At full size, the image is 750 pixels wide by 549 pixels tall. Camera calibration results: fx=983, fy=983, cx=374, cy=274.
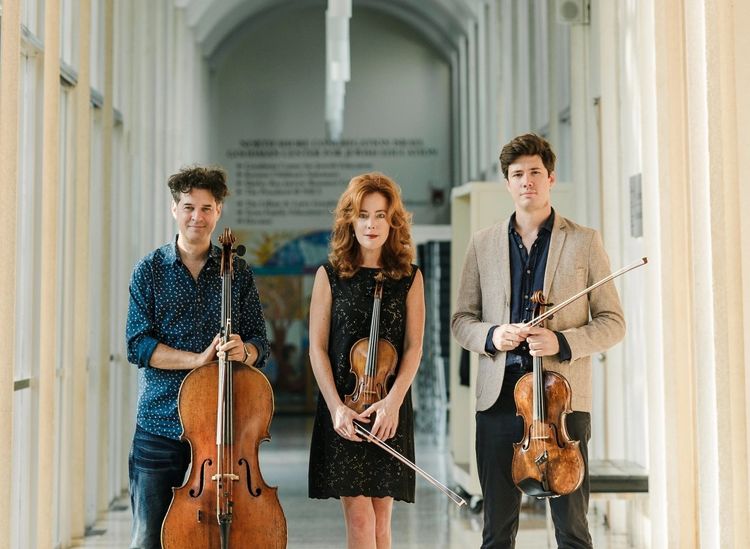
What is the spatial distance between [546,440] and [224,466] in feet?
3.21

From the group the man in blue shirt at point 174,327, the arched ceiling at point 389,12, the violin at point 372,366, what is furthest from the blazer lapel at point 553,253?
the arched ceiling at point 389,12

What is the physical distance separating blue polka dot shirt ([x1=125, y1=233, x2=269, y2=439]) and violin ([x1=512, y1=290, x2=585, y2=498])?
0.91m

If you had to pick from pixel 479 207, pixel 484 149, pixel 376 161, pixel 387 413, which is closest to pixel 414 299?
pixel 387 413

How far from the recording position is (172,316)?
324cm

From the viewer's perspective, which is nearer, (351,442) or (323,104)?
(351,442)

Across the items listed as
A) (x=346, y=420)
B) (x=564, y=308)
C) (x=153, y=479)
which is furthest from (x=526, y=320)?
(x=153, y=479)

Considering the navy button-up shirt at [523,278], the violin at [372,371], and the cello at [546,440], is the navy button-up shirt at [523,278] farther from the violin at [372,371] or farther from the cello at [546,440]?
the violin at [372,371]

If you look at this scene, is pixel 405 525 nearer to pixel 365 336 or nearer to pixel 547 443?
pixel 365 336

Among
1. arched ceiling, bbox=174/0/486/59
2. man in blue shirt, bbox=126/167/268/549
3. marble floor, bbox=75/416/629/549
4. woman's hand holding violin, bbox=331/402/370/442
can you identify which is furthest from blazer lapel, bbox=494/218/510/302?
arched ceiling, bbox=174/0/486/59

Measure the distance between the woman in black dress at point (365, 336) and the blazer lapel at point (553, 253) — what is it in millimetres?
424

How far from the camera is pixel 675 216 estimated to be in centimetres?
427

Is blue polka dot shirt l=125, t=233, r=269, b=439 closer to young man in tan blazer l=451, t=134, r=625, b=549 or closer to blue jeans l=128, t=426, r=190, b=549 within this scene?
blue jeans l=128, t=426, r=190, b=549

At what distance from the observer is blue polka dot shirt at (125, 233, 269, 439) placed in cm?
320

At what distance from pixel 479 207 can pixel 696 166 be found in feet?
8.37
